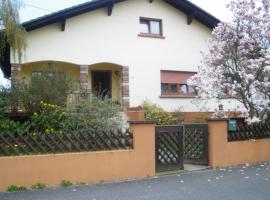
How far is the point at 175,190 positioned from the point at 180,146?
2.51 meters

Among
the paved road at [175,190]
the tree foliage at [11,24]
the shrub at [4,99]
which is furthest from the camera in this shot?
the shrub at [4,99]

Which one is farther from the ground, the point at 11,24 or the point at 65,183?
the point at 11,24

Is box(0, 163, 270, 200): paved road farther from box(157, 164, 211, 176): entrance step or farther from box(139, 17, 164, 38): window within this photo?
box(139, 17, 164, 38): window

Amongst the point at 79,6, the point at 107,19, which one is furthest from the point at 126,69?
the point at 79,6

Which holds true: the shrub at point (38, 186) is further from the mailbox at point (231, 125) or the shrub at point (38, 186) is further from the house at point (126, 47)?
the house at point (126, 47)

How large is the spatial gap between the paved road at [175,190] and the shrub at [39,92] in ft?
14.9

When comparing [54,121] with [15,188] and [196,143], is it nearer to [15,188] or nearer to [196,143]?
[15,188]

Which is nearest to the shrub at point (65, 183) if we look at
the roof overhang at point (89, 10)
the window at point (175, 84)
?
the roof overhang at point (89, 10)

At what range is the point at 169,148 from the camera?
10.6 m

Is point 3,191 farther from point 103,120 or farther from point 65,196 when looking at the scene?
point 103,120

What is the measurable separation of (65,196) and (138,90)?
10.6 m

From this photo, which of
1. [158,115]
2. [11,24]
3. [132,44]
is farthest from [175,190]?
[132,44]

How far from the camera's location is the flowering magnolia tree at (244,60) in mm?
13055

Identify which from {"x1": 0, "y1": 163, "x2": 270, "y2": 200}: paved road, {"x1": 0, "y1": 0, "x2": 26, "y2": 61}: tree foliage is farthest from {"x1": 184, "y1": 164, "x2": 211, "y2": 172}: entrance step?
{"x1": 0, "y1": 0, "x2": 26, "y2": 61}: tree foliage
